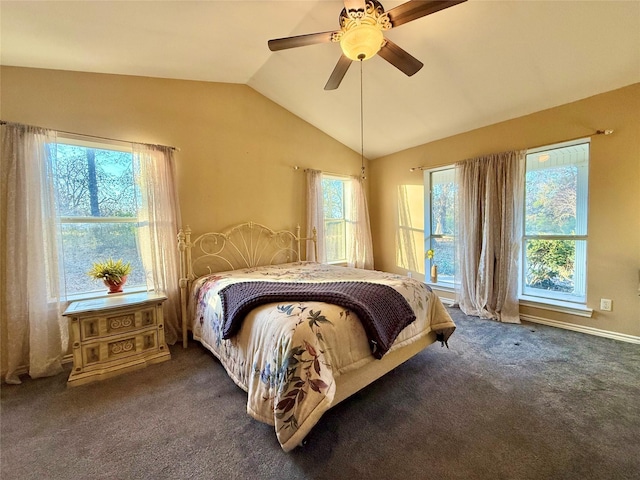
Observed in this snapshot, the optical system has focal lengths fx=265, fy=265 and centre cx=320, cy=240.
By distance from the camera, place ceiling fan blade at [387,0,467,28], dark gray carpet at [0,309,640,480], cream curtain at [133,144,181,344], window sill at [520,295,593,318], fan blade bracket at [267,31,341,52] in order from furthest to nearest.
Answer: window sill at [520,295,593,318]
cream curtain at [133,144,181,344]
fan blade bracket at [267,31,341,52]
ceiling fan blade at [387,0,467,28]
dark gray carpet at [0,309,640,480]

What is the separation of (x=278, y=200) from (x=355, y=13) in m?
2.46

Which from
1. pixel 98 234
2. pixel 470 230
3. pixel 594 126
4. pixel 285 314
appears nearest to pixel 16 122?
pixel 98 234

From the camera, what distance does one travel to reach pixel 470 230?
3.53 meters

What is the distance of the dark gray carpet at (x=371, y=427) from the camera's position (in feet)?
4.36

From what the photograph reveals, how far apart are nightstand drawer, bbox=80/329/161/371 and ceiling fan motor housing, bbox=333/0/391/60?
9.18ft

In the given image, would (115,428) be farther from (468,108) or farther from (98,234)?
(468,108)

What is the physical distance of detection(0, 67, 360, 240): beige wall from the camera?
233 centimetres

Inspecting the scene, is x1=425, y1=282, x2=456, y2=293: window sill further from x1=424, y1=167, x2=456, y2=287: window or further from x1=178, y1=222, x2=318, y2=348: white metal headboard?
x1=178, y1=222, x2=318, y2=348: white metal headboard

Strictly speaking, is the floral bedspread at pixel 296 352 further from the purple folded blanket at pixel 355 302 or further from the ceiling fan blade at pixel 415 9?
the ceiling fan blade at pixel 415 9

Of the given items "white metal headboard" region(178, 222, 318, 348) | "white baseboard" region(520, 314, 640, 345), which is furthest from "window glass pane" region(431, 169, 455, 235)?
"white metal headboard" region(178, 222, 318, 348)

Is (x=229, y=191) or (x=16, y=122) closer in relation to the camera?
(x=16, y=122)

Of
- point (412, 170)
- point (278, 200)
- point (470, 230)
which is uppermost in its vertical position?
point (412, 170)

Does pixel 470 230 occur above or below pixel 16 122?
below

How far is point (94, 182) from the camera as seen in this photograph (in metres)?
2.61
